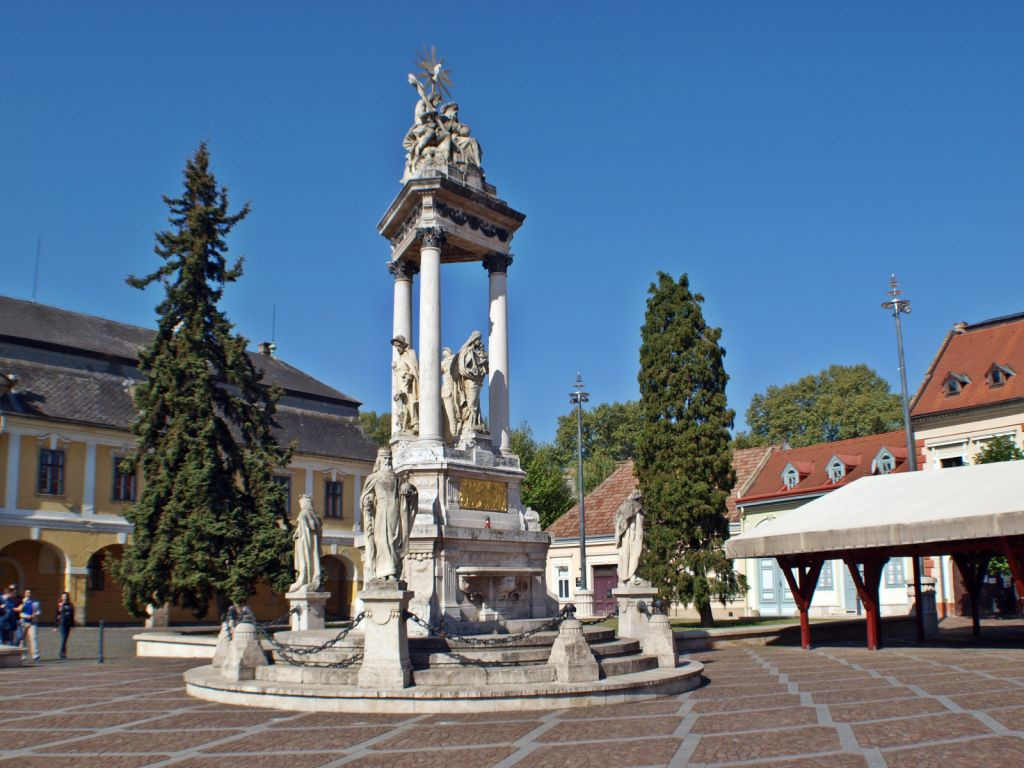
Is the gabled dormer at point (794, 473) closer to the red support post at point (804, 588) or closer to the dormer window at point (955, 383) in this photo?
the dormer window at point (955, 383)

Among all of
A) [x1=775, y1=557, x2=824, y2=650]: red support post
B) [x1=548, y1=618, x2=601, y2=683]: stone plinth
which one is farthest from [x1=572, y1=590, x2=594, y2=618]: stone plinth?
[x1=548, y1=618, x2=601, y2=683]: stone plinth

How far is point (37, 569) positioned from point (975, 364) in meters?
35.7

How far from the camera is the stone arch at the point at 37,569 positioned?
106 feet

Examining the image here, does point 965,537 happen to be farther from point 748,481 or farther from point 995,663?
point 748,481

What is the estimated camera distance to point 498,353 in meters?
16.7

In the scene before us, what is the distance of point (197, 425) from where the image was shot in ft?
83.9

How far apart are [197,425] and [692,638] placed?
47.2 ft

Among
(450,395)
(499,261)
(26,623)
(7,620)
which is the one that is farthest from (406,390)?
(7,620)

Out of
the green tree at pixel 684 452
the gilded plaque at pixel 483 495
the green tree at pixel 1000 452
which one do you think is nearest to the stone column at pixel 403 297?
the gilded plaque at pixel 483 495

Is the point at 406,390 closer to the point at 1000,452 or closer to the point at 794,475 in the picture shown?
the point at 1000,452

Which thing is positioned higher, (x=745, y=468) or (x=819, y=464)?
(x=745, y=468)

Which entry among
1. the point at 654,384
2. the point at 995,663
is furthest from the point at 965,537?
the point at 654,384

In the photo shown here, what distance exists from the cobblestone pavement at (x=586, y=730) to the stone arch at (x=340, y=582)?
27.7 m

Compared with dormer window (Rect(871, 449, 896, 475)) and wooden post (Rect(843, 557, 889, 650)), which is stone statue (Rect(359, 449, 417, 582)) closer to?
wooden post (Rect(843, 557, 889, 650))
